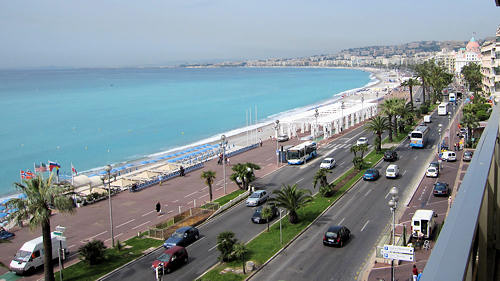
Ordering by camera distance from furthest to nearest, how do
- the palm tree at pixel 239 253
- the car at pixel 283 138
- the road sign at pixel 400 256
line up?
1. the car at pixel 283 138
2. the palm tree at pixel 239 253
3. the road sign at pixel 400 256

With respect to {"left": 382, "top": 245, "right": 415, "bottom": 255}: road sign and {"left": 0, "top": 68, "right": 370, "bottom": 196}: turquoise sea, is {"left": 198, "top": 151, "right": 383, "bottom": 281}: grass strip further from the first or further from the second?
{"left": 0, "top": 68, "right": 370, "bottom": 196}: turquoise sea

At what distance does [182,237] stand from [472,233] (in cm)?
2312

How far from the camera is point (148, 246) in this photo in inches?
1023

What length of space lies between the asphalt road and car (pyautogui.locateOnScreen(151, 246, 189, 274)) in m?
0.29

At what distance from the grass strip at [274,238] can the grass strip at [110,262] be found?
220 inches

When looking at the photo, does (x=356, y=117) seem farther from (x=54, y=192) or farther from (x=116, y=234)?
(x=54, y=192)

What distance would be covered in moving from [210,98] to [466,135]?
402 feet

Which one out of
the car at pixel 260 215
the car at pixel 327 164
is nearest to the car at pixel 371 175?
the car at pixel 327 164

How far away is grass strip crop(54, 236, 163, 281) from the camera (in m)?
22.2

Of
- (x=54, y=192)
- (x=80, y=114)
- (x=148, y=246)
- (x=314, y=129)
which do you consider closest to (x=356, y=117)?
(x=314, y=129)

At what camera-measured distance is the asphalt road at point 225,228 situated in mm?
22188

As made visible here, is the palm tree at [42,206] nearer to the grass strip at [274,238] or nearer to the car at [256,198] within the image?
the grass strip at [274,238]

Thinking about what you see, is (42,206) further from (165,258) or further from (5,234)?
(5,234)

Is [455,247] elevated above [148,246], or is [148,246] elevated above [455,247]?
Result: [455,247]
